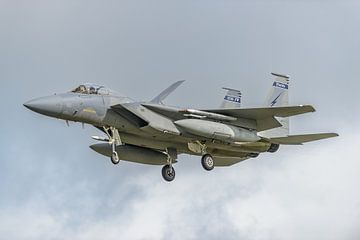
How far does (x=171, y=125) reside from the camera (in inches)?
1551

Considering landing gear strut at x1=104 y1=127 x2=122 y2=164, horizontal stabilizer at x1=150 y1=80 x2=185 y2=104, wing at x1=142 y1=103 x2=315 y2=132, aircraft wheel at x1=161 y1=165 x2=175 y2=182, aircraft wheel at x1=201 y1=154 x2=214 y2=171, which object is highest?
horizontal stabilizer at x1=150 y1=80 x2=185 y2=104

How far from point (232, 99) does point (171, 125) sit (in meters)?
5.45

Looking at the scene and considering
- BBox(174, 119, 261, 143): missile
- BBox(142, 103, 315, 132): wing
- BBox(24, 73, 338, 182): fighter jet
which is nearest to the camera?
BBox(24, 73, 338, 182): fighter jet

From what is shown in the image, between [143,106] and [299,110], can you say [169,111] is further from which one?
[299,110]

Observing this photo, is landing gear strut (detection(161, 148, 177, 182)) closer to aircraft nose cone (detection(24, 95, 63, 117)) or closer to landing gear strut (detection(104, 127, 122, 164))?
landing gear strut (detection(104, 127, 122, 164))

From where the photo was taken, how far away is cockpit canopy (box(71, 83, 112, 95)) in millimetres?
38438

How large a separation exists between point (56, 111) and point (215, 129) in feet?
20.8

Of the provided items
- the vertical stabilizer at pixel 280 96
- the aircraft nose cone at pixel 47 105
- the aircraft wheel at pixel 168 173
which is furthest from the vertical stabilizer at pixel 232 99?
the aircraft nose cone at pixel 47 105

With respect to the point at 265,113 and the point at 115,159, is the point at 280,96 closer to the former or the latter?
the point at 265,113

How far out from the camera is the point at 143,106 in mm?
39156

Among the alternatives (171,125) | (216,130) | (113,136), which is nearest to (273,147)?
(216,130)

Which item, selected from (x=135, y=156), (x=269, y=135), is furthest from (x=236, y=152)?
(x=135, y=156)

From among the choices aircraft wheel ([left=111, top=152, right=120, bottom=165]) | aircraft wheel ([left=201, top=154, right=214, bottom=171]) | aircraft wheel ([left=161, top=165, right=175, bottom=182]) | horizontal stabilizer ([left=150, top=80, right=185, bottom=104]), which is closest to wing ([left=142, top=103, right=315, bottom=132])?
horizontal stabilizer ([left=150, top=80, right=185, bottom=104])

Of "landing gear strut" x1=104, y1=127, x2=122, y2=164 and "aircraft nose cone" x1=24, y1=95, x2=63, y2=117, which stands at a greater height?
"aircraft nose cone" x1=24, y1=95, x2=63, y2=117
